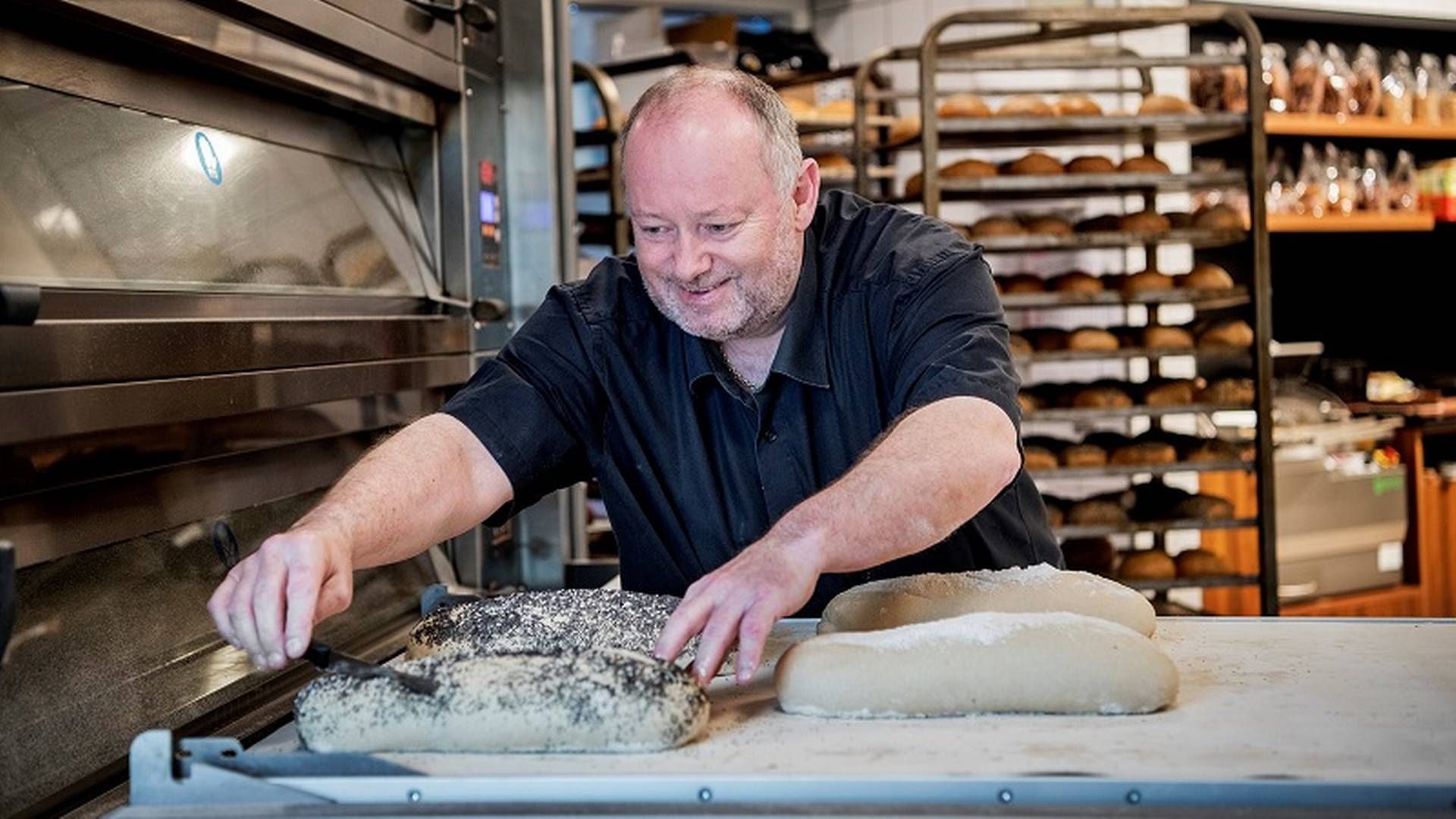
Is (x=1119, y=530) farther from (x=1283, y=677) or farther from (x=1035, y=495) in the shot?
(x=1283, y=677)

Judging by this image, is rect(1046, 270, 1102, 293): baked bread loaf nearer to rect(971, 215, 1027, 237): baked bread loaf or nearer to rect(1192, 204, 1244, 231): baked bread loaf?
rect(971, 215, 1027, 237): baked bread loaf

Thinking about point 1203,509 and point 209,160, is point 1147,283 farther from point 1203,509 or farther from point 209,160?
point 209,160

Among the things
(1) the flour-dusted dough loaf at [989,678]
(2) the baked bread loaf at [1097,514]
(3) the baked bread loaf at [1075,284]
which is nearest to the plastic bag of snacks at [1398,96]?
(3) the baked bread loaf at [1075,284]

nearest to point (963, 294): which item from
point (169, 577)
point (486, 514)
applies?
point (486, 514)

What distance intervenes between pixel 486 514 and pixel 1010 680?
939 millimetres

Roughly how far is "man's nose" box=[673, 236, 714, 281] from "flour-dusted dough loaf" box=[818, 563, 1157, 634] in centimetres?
45

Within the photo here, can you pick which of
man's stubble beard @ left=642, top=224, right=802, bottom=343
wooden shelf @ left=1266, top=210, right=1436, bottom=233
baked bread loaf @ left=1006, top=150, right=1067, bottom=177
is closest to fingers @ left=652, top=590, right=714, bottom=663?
man's stubble beard @ left=642, top=224, right=802, bottom=343

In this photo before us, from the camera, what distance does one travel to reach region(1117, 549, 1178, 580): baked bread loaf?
450cm

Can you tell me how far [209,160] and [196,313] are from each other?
0.91 feet

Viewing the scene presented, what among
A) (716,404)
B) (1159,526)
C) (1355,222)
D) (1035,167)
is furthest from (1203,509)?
(716,404)

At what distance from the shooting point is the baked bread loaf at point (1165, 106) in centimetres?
442

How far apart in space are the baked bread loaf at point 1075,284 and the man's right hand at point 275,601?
10.5 feet

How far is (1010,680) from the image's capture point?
1.36m

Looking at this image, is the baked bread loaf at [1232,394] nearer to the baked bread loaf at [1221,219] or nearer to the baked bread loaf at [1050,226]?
the baked bread loaf at [1221,219]
